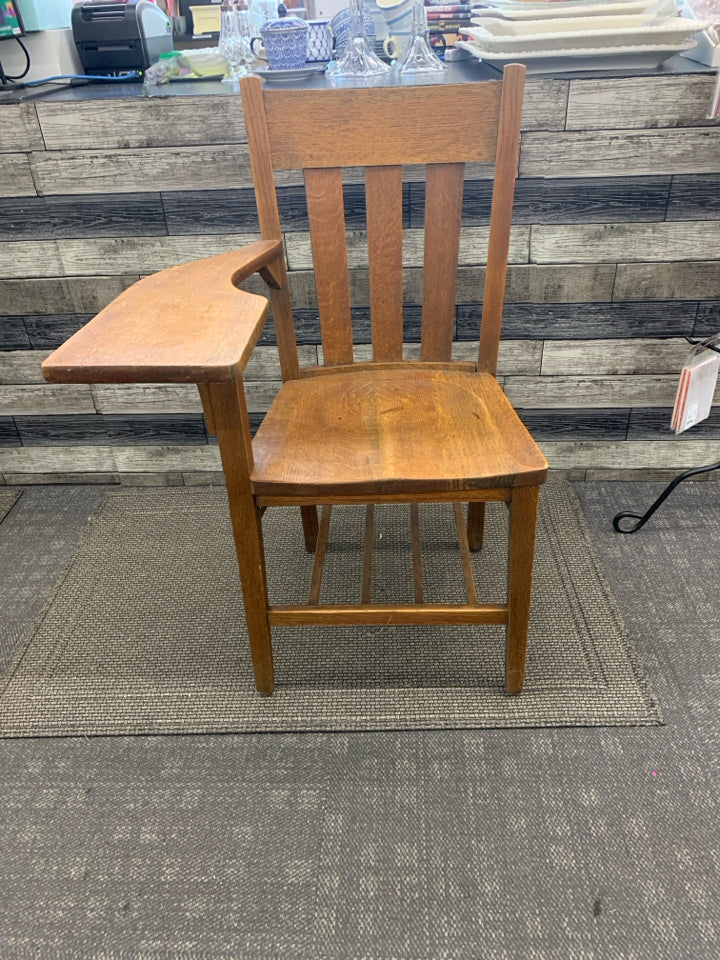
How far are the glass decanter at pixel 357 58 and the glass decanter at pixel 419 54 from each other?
0.06 m

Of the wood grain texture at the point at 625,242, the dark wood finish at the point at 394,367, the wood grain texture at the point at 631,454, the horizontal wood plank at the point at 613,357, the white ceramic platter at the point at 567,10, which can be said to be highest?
the white ceramic platter at the point at 567,10

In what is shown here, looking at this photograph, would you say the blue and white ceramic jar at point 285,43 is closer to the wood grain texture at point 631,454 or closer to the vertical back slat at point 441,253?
the vertical back slat at point 441,253

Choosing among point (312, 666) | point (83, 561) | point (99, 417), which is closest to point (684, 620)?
point (312, 666)

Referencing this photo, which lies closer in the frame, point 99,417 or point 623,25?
Result: point 623,25

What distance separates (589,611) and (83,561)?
3.72 feet

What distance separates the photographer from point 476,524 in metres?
1.50

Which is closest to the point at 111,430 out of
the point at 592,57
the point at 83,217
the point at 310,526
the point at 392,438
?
the point at 83,217

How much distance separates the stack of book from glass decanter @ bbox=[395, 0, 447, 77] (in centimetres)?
21

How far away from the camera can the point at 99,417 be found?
177 cm

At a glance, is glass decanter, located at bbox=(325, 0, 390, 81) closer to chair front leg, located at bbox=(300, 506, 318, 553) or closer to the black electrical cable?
the black electrical cable

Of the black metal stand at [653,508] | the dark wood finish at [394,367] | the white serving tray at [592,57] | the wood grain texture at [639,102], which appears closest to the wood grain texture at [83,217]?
the dark wood finish at [394,367]

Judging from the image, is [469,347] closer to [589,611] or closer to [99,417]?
[589,611]

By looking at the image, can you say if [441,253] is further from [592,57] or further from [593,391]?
[593,391]

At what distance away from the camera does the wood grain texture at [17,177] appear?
1455 millimetres
